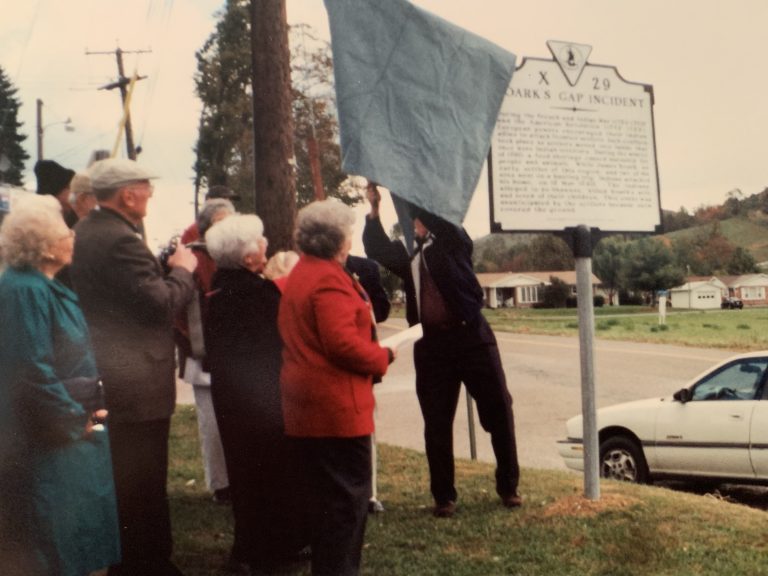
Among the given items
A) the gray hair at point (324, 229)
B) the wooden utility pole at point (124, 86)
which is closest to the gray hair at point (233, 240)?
the gray hair at point (324, 229)

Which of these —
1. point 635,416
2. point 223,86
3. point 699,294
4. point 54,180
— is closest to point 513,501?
point 54,180

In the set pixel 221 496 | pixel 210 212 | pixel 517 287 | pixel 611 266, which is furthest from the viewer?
pixel 517 287

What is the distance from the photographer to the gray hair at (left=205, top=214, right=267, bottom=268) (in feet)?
16.6

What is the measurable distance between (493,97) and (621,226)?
1263 millimetres

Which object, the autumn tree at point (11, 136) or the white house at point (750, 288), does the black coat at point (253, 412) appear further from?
the white house at point (750, 288)

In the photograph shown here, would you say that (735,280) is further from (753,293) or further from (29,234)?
(29,234)

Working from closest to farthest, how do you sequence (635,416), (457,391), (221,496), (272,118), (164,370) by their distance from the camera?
(164,370) < (457,391) < (221,496) < (272,118) < (635,416)

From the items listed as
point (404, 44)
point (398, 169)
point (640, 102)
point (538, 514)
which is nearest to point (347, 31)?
point (404, 44)

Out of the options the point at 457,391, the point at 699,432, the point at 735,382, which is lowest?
the point at 699,432

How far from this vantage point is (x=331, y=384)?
14.4ft

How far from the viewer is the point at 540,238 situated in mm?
106312

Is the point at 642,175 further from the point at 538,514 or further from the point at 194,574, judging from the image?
the point at 194,574

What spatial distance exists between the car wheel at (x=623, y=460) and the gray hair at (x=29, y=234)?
7.60 metres

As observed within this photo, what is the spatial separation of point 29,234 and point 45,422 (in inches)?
30.2
